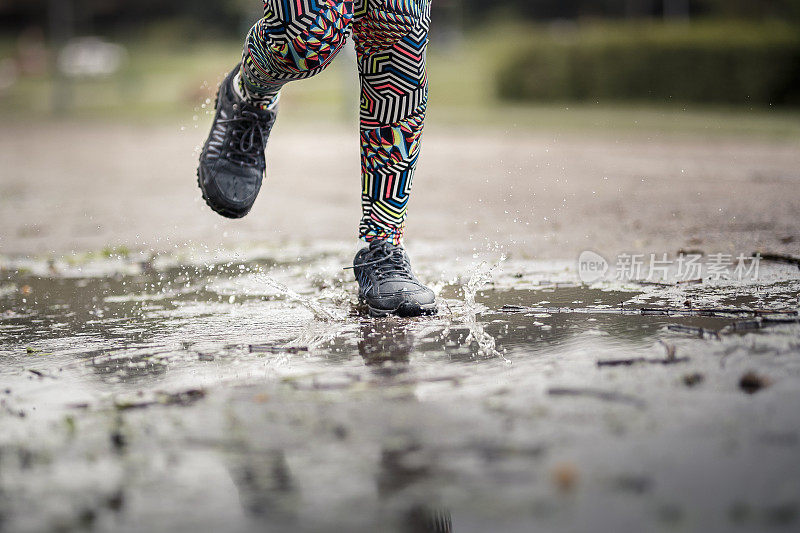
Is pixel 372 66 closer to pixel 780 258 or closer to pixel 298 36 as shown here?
pixel 298 36

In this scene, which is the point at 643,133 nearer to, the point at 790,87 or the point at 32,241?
the point at 790,87

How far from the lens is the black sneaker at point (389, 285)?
9.70ft

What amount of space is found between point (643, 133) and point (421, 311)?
421 inches

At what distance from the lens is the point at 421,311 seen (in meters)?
2.96

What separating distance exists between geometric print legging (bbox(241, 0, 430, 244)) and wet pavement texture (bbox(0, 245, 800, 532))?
0.39 meters

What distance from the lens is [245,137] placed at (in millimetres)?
3250

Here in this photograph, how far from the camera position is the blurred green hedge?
19688mm

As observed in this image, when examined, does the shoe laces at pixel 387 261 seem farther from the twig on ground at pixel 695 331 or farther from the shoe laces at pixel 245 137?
the twig on ground at pixel 695 331

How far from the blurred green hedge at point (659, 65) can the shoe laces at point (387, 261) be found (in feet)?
58.8

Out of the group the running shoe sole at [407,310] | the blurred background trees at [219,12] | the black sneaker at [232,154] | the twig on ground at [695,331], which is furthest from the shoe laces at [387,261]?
the blurred background trees at [219,12]

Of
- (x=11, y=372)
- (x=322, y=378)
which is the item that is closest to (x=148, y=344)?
(x=11, y=372)

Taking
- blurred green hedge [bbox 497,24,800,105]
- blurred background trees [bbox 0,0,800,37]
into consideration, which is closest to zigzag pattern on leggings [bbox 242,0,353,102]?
blurred green hedge [bbox 497,24,800,105]

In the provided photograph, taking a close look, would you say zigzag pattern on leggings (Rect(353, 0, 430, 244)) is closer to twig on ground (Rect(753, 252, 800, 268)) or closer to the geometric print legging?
the geometric print legging

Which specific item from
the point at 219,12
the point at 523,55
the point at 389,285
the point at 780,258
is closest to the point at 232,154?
the point at 389,285
